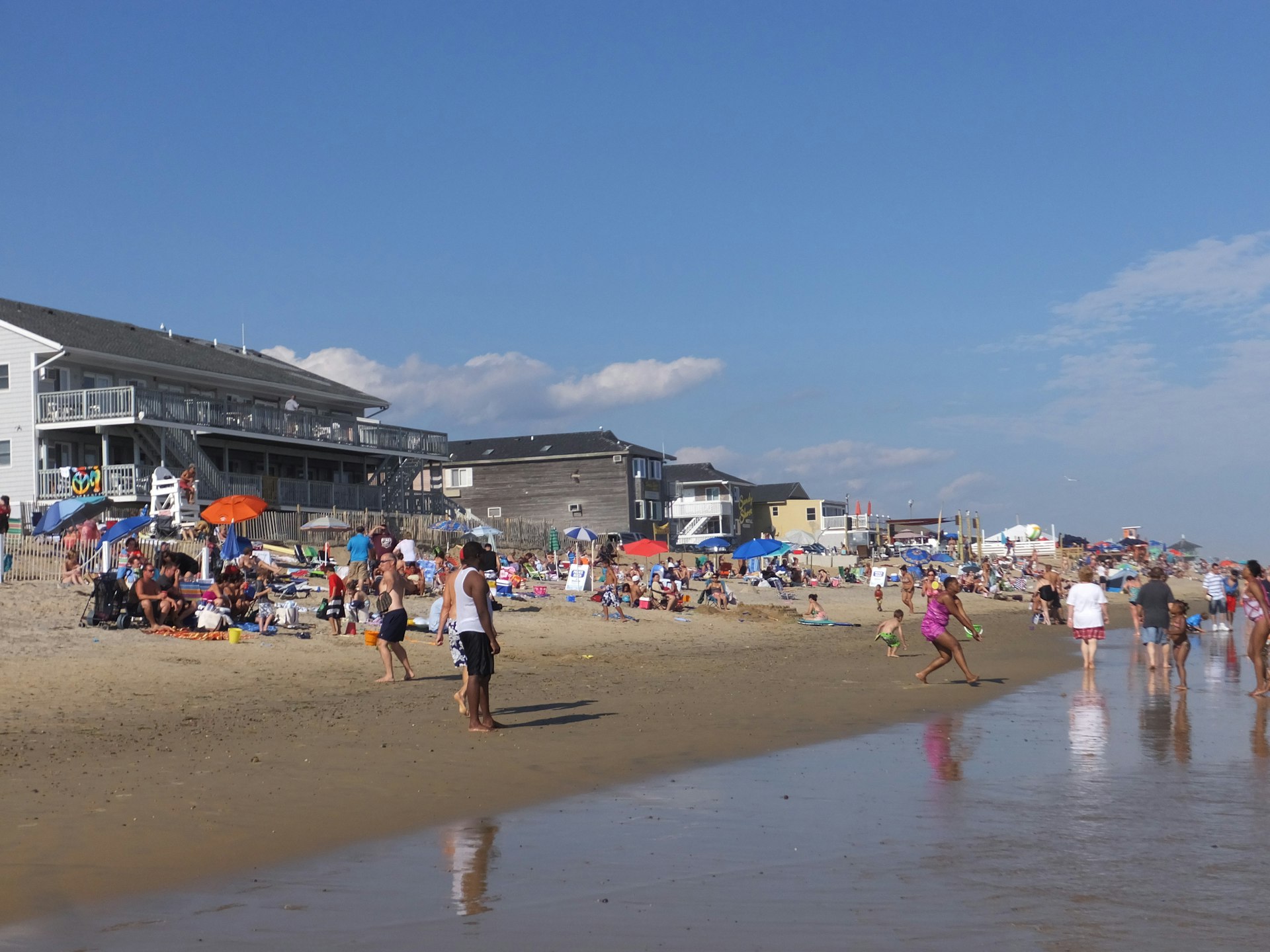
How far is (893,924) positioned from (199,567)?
1812 centimetres

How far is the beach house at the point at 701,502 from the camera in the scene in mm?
73750

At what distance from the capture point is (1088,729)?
1155cm

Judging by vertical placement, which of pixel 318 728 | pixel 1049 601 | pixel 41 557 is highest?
pixel 41 557

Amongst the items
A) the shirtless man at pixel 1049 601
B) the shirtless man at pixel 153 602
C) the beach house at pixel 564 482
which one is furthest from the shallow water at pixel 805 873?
the beach house at pixel 564 482

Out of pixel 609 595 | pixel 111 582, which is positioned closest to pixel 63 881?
pixel 111 582

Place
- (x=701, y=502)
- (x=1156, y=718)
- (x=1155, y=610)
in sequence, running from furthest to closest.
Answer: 1. (x=701, y=502)
2. (x=1155, y=610)
3. (x=1156, y=718)

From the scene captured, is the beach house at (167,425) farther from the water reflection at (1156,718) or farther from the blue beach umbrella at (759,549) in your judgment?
the water reflection at (1156,718)

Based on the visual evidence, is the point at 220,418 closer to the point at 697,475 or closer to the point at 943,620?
the point at 943,620

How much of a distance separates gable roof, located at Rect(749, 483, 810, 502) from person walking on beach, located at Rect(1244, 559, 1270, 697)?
72.3 m

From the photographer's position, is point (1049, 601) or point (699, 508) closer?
point (1049, 601)

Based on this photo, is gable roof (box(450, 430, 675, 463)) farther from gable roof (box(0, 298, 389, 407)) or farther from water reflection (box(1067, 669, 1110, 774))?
water reflection (box(1067, 669, 1110, 774))

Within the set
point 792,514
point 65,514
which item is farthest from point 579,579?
point 792,514

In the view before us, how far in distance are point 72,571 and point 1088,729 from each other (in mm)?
15949

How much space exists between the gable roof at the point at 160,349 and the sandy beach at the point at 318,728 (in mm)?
19195
